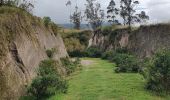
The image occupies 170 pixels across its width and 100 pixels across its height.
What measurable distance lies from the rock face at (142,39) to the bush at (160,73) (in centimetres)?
856

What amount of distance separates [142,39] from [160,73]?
1933 cm

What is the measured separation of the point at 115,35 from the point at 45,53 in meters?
27.1

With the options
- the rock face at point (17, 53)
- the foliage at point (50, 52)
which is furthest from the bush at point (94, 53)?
the rock face at point (17, 53)

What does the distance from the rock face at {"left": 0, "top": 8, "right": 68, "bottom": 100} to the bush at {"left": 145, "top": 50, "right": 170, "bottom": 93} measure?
20.1 ft

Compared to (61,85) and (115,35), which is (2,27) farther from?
(115,35)

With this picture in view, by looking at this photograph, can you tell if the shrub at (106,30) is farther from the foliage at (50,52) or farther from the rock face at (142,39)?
the foliage at (50,52)

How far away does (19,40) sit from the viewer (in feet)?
71.8

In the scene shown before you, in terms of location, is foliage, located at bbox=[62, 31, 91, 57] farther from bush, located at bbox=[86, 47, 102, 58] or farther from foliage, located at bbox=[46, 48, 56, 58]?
foliage, located at bbox=[46, 48, 56, 58]

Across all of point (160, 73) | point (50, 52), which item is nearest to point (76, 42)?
point (50, 52)

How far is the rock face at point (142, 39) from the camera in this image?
108ft

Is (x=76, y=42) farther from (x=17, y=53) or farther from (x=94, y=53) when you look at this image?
(x=17, y=53)

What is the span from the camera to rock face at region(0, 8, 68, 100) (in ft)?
58.9

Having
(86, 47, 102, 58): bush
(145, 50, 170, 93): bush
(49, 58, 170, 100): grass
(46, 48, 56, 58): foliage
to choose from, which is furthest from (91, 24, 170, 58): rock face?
(145, 50, 170, 93): bush

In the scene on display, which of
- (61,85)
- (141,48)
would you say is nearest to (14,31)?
(61,85)
